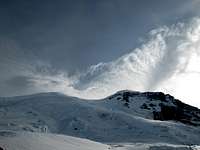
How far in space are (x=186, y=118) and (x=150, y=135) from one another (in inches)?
2240

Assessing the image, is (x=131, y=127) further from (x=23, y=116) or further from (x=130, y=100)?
(x=130, y=100)

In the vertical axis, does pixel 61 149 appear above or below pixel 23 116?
below

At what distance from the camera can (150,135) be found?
396 feet

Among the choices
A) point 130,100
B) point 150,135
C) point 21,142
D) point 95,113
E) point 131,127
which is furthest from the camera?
point 130,100

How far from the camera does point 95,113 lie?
472ft

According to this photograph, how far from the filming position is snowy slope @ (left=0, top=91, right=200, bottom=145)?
118 metres

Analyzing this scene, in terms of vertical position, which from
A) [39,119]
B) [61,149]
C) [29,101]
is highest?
[29,101]

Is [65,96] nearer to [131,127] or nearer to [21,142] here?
[131,127]

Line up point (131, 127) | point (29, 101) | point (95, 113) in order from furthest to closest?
point (29, 101) < point (95, 113) < point (131, 127)

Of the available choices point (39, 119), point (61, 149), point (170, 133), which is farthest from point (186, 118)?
point (61, 149)

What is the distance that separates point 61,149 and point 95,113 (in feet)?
384

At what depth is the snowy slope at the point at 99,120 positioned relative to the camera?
118 m

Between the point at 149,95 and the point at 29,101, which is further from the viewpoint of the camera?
the point at 149,95

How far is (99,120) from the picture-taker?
136250 mm
